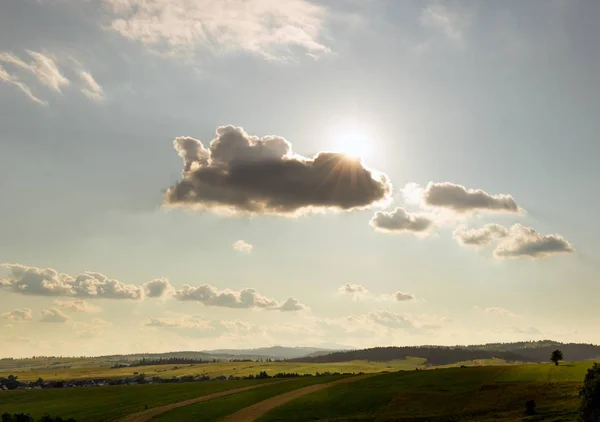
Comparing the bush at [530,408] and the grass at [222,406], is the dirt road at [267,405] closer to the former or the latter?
the grass at [222,406]

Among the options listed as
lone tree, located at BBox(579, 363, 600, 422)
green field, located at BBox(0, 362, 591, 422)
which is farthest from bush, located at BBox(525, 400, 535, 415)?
lone tree, located at BBox(579, 363, 600, 422)

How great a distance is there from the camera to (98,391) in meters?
142

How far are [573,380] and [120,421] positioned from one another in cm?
8376

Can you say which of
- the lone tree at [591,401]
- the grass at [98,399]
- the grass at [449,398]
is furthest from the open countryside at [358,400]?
the lone tree at [591,401]

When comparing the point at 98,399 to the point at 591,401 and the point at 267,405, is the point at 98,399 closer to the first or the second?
the point at 267,405

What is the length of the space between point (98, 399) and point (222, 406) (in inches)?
1744

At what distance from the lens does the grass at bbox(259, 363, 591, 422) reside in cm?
7325

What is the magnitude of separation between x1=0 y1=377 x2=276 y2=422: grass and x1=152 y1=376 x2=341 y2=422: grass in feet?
39.6

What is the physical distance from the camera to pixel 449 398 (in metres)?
85.6

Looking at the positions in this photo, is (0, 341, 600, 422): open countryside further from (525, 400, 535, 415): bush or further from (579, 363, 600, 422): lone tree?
(579, 363, 600, 422): lone tree

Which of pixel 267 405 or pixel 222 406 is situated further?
pixel 222 406

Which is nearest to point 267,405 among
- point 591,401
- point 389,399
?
point 389,399

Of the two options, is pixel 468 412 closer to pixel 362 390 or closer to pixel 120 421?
pixel 362 390

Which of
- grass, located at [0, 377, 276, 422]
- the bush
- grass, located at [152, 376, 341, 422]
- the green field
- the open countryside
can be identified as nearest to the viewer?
the bush
